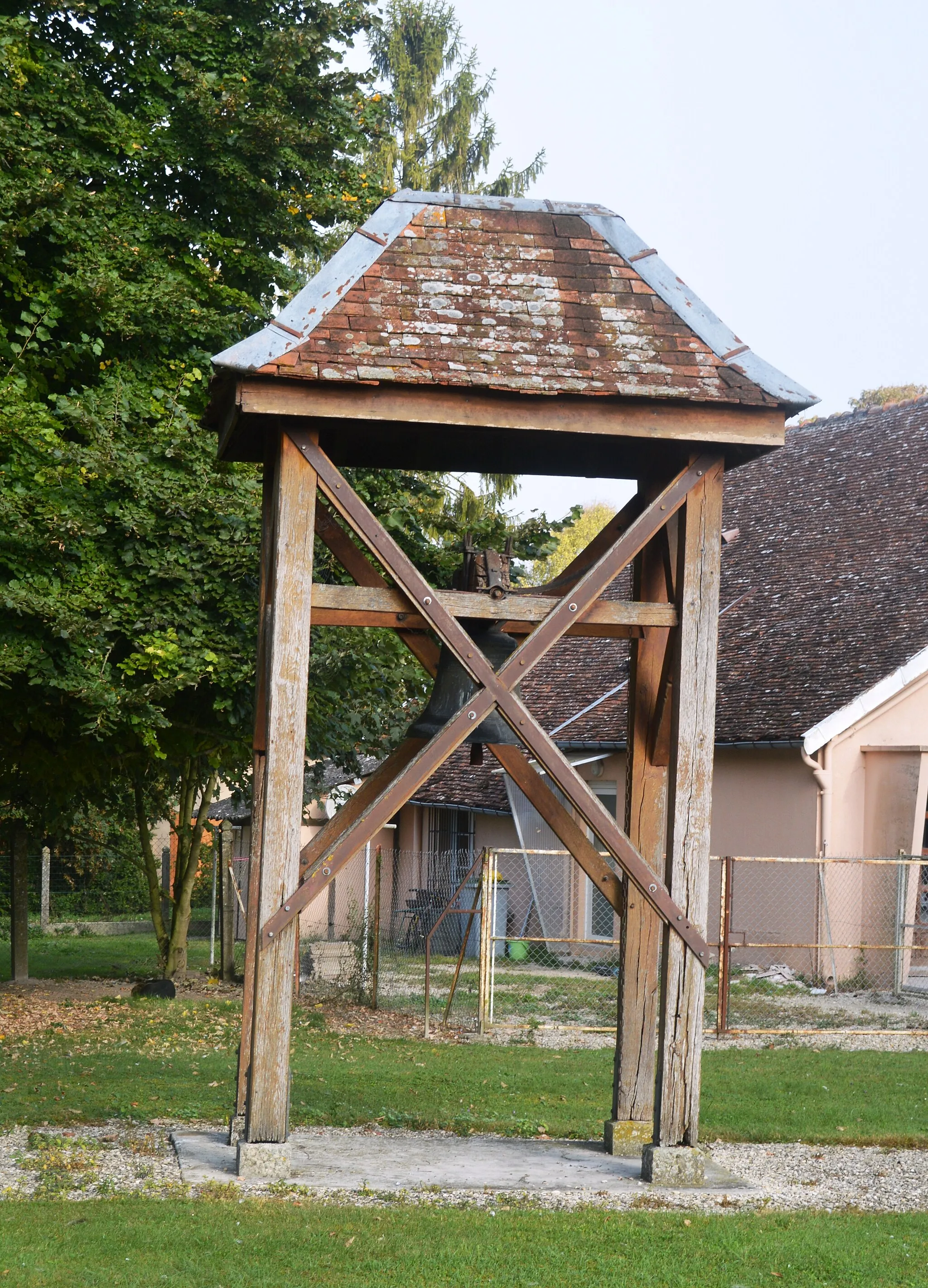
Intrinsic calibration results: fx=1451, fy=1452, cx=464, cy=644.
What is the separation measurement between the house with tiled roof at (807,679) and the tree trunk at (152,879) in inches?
252

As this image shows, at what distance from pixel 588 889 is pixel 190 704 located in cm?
1017

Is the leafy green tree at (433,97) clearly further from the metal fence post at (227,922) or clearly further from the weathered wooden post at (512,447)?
the weathered wooden post at (512,447)

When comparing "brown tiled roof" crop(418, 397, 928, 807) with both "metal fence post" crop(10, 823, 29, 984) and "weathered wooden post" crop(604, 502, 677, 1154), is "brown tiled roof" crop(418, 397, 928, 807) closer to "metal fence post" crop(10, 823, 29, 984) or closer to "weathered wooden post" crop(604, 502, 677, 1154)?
"metal fence post" crop(10, 823, 29, 984)

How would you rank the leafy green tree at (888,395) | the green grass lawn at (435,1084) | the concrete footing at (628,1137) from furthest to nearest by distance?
the leafy green tree at (888,395) < the green grass lawn at (435,1084) < the concrete footing at (628,1137)

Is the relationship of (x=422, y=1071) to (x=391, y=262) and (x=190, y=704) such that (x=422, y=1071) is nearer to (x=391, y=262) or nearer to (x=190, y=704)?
(x=190, y=704)

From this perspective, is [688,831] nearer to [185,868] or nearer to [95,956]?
[185,868]

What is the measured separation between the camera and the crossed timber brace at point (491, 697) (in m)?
7.22

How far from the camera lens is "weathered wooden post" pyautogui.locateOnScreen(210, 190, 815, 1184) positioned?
7.25m

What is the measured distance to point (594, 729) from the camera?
22.2 m

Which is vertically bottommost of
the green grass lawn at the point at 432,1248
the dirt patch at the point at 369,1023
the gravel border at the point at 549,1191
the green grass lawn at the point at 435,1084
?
the dirt patch at the point at 369,1023

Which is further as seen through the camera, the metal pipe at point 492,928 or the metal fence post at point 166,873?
the metal fence post at point 166,873

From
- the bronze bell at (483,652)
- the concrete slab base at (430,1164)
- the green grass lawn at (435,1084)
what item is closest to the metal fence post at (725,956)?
the green grass lawn at (435,1084)

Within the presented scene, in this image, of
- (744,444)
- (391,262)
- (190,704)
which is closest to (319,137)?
(190,704)

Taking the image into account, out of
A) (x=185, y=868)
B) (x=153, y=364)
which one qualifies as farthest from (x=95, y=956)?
(x=153, y=364)
